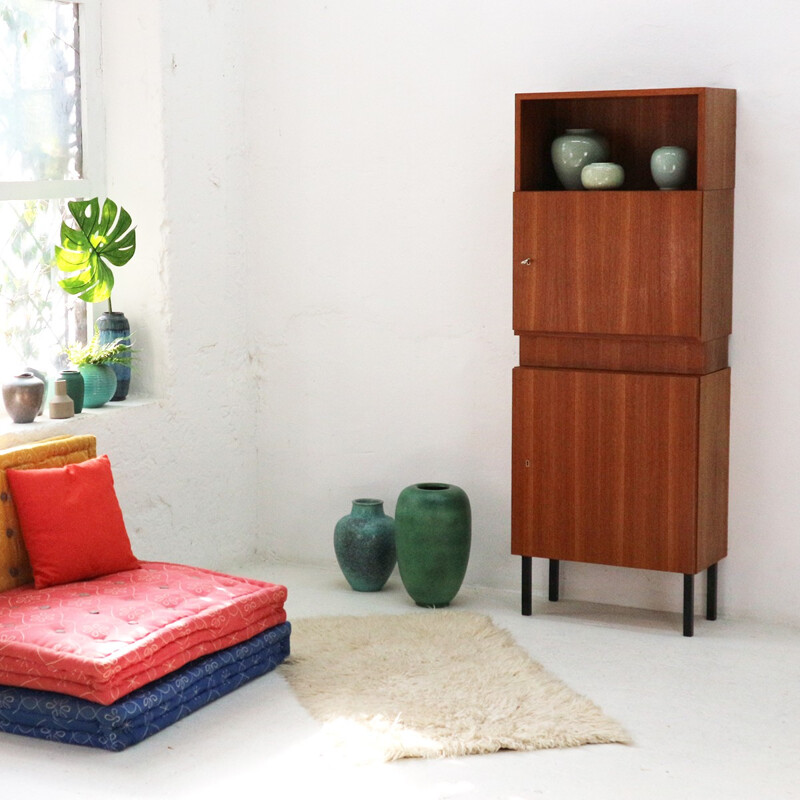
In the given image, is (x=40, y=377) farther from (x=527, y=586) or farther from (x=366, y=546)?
(x=527, y=586)

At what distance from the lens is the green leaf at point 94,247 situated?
4.77 metres

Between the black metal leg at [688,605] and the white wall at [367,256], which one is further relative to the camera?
the white wall at [367,256]

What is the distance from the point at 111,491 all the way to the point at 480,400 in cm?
160

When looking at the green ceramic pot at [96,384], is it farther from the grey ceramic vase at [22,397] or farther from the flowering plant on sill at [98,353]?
the grey ceramic vase at [22,397]

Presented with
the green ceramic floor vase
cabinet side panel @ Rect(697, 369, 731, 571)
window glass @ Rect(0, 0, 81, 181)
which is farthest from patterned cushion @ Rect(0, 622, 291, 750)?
window glass @ Rect(0, 0, 81, 181)

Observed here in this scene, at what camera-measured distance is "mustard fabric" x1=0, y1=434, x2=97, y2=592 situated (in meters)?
4.02

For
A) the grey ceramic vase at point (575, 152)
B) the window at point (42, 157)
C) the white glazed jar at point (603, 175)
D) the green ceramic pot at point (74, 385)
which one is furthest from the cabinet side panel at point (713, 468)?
the window at point (42, 157)

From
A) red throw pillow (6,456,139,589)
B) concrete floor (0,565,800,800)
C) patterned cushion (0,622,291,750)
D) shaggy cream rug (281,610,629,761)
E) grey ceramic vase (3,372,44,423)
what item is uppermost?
grey ceramic vase (3,372,44,423)

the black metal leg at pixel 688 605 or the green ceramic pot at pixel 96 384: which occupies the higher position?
the green ceramic pot at pixel 96 384

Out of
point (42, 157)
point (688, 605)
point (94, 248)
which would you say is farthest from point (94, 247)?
point (688, 605)

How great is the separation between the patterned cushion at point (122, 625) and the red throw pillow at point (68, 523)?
6 cm

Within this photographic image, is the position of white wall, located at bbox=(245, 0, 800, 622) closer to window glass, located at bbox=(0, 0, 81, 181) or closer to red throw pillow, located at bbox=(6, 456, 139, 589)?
window glass, located at bbox=(0, 0, 81, 181)

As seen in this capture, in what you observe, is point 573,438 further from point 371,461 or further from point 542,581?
point 371,461

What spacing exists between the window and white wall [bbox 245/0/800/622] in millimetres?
772
